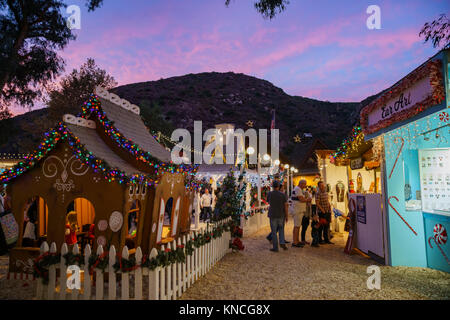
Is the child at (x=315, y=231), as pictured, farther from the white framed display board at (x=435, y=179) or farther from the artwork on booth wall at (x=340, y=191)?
the artwork on booth wall at (x=340, y=191)

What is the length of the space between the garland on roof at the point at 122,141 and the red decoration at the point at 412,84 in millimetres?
4852

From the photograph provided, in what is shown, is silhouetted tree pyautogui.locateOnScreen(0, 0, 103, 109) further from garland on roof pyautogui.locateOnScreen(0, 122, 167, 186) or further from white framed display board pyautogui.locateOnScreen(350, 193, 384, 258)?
white framed display board pyautogui.locateOnScreen(350, 193, 384, 258)

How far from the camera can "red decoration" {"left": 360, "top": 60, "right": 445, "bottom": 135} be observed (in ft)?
14.6

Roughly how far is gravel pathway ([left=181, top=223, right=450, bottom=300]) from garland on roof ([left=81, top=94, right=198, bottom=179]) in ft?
8.09

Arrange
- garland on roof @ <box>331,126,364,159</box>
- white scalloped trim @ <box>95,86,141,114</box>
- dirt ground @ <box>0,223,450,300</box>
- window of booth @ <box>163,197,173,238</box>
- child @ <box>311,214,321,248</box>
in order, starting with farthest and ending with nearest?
1. child @ <box>311,214,321,248</box>
2. garland on roof @ <box>331,126,364,159</box>
3. window of booth @ <box>163,197,173,238</box>
4. white scalloped trim @ <box>95,86,141,114</box>
5. dirt ground @ <box>0,223,450,300</box>

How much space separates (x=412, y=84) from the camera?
516 centimetres

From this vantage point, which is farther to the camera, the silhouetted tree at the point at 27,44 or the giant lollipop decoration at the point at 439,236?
the silhouetted tree at the point at 27,44

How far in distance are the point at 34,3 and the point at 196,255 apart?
13911 millimetres

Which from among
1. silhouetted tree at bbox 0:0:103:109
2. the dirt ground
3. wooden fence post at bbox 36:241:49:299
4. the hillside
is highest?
the hillside

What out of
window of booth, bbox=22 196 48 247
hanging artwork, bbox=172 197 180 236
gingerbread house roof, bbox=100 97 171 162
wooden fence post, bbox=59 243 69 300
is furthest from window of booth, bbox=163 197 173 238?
wooden fence post, bbox=59 243 69 300

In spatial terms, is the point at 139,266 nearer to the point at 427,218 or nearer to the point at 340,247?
the point at 427,218

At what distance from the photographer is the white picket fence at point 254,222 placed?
10.8 metres

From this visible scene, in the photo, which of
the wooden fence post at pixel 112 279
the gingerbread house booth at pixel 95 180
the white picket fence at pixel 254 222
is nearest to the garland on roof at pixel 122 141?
the gingerbread house booth at pixel 95 180

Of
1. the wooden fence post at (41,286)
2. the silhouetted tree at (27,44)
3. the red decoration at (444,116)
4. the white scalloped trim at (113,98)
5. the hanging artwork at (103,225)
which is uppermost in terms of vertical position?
the silhouetted tree at (27,44)
